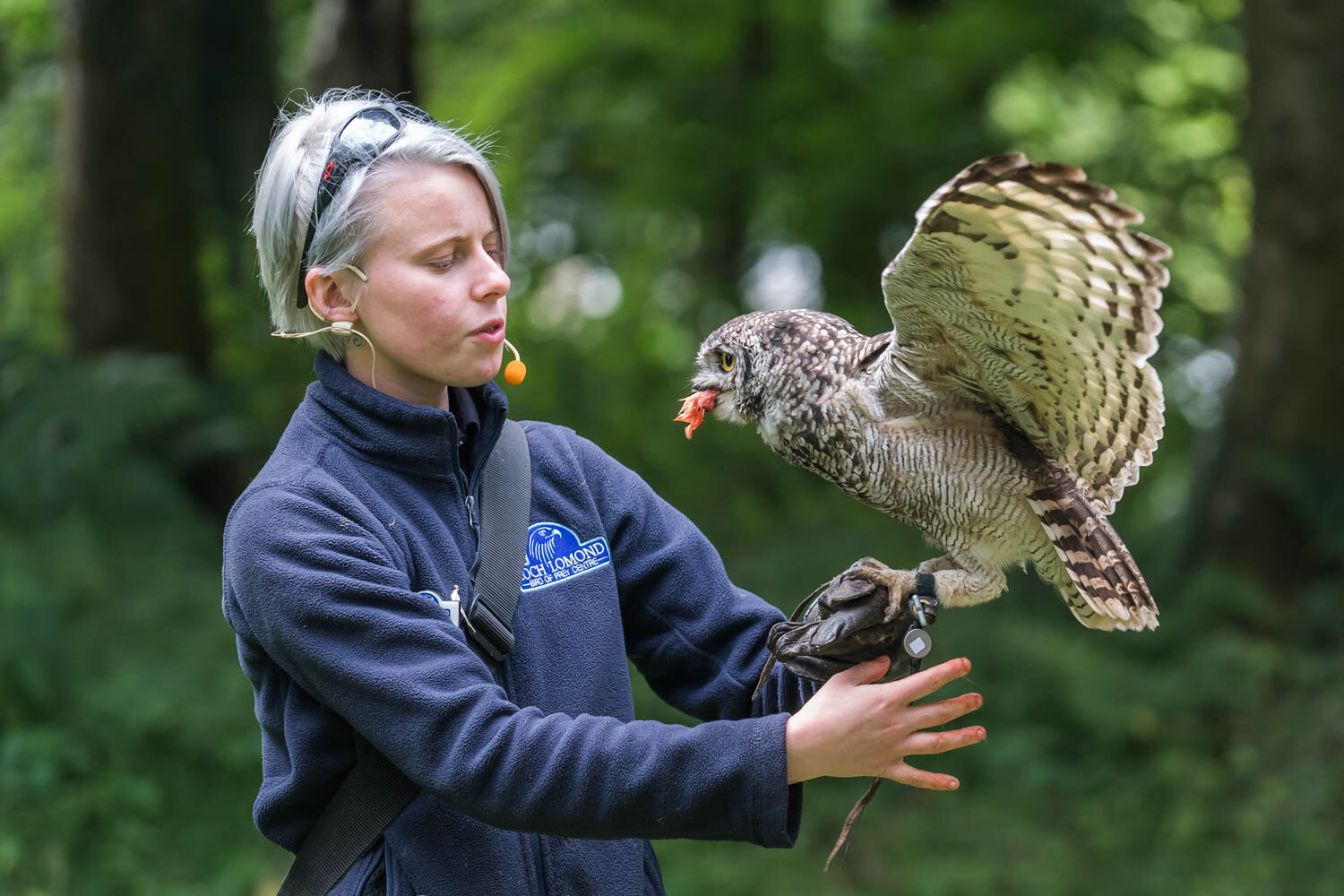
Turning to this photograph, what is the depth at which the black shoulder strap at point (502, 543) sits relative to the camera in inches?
61.2

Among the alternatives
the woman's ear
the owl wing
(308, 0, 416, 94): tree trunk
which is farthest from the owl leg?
(308, 0, 416, 94): tree trunk

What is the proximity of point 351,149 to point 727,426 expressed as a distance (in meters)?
3.60

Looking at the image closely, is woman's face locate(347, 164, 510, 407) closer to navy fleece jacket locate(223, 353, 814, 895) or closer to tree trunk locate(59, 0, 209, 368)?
navy fleece jacket locate(223, 353, 814, 895)

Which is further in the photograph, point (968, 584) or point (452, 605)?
point (968, 584)

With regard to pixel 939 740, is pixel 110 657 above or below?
below

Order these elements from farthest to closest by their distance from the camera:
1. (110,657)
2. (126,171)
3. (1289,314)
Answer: (126,171)
(1289,314)
(110,657)

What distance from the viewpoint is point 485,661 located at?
158cm

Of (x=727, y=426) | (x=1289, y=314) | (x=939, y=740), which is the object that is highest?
(x=939, y=740)

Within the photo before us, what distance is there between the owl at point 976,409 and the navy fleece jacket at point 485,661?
252 millimetres

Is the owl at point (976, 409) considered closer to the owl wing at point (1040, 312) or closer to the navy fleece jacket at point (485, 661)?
the owl wing at point (1040, 312)

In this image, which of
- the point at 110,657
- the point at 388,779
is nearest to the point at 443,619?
the point at 388,779

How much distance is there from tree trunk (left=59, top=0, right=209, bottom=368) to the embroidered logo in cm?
436

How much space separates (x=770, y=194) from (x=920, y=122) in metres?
0.99

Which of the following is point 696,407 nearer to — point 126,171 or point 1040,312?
point 1040,312
